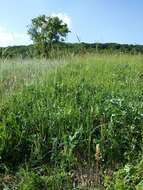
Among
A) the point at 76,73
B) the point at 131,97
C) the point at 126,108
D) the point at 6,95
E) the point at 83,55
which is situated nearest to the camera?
the point at 126,108

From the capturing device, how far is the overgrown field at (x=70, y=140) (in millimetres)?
3346

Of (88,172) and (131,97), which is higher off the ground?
(131,97)

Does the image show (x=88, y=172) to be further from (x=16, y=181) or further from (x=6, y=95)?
(x=6, y=95)

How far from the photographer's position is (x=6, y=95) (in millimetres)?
5734

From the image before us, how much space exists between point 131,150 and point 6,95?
2.47m

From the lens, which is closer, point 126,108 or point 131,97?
point 126,108

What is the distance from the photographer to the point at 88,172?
360cm

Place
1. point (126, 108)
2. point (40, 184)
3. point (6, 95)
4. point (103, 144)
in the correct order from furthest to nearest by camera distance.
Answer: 1. point (6, 95)
2. point (126, 108)
3. point (103, 144)
4. point (40, 184)

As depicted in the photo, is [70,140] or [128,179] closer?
[128,179]

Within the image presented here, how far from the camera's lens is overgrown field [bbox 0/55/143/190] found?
3.35 meters

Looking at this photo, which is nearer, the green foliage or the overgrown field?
the green foliage

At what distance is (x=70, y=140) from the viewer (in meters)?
3.92

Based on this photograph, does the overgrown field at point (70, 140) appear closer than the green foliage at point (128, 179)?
No

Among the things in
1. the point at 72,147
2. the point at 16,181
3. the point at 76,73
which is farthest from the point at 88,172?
the point at 76,73
